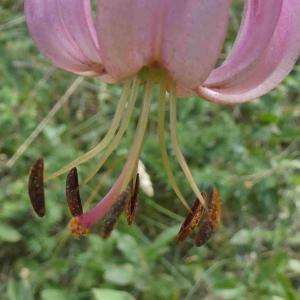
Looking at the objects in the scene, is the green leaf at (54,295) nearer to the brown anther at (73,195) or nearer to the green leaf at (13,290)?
the green leaf at (13,290)

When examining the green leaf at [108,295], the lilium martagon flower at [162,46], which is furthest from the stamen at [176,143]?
the green leaf at [108,295]

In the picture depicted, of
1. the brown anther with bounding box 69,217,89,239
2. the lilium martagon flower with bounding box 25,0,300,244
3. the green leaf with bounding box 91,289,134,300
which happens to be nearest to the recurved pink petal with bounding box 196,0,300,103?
the lilium martagon flower with bounding box 25,0,300,244

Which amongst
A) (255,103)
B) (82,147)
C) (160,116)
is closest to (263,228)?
(255,103)

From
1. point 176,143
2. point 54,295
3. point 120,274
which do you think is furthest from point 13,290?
point 176,143

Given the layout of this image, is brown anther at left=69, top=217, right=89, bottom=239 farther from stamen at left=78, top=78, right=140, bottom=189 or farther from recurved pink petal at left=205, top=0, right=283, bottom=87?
recurved pink petal at left=205, top=0, right=283, bottom=87

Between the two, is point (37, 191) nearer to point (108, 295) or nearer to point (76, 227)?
point (76, 227)

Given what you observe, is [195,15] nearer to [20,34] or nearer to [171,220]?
[171,220]
